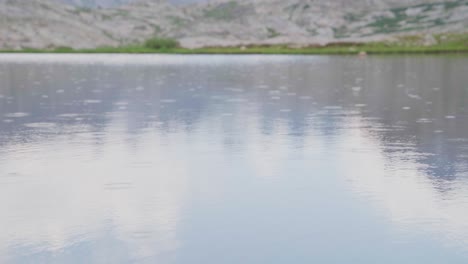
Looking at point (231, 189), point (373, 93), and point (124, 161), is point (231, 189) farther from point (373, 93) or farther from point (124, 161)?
point (373, 93)

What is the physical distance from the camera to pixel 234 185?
604 inches

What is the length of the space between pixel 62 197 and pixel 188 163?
442cm

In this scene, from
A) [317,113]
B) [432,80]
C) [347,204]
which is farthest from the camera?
[432,80]

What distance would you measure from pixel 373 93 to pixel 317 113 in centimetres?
1327

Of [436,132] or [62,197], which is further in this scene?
[436,132]

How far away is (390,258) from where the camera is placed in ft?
33.9

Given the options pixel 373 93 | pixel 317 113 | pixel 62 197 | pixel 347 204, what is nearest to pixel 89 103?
pixel 317 113

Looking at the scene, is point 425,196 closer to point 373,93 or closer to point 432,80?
point 373,93

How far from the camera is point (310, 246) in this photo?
35.9ft

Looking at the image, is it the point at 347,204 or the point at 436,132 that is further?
the point at 436,132

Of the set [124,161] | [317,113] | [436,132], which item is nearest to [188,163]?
[124,161]

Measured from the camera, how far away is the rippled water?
10.9 metres

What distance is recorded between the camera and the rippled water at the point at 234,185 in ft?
35.8

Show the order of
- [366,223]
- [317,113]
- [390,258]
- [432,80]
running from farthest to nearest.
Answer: [432,80] < [317,113] < [366,223] < [390,258]
